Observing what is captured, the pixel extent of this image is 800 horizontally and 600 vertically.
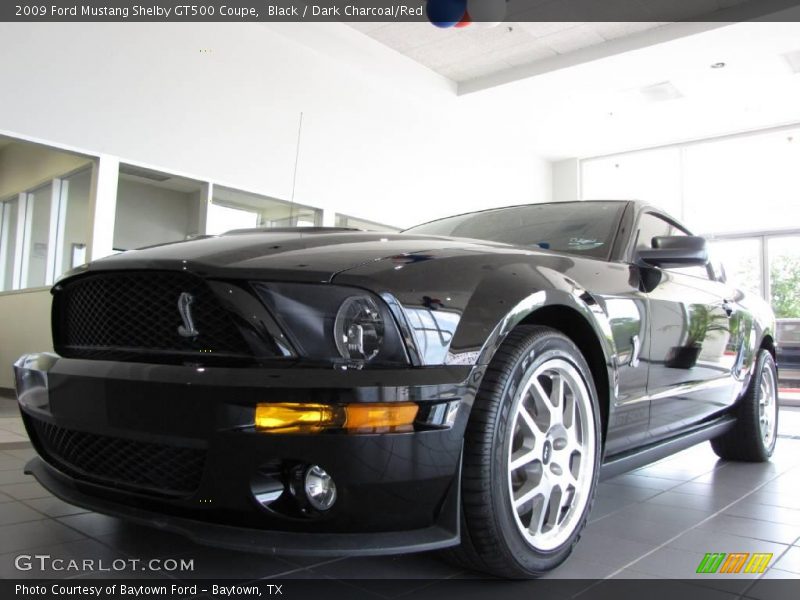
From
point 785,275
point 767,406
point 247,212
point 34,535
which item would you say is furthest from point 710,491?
point 785,275

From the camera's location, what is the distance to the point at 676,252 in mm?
2346

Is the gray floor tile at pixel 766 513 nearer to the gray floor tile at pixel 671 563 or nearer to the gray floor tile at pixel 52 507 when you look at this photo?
the gray floor tile at pixel 671 563

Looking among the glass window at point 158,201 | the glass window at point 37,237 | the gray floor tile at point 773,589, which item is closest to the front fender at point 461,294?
the gray floor tile at point 773,589

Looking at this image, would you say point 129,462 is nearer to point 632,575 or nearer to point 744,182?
point 632,575

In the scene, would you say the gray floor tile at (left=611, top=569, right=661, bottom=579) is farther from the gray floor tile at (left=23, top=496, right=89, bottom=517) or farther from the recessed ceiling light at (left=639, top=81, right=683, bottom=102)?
the recessed ceiling light at (left=639, top=81, right=683, bottom=102)

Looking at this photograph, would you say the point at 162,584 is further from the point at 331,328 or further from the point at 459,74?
the point at 459,74

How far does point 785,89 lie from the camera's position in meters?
9.32

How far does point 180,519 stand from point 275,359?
1.32ft

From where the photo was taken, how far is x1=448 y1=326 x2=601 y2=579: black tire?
145 centimetres

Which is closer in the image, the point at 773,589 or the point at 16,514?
the point at 773,589

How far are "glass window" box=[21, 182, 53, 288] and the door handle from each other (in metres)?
7.10

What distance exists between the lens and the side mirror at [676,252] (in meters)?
2.33

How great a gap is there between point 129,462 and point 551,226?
176cm

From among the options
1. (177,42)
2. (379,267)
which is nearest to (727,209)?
(177,42)
